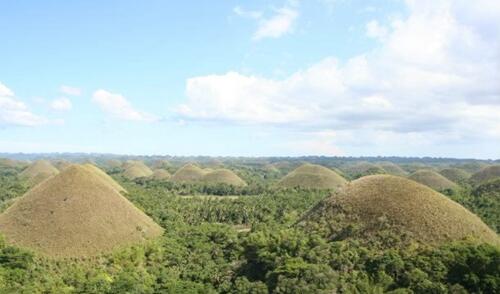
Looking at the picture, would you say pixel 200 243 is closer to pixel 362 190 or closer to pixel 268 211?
pixel 362 190

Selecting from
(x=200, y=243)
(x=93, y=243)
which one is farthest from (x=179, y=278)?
(x=93, y=243)

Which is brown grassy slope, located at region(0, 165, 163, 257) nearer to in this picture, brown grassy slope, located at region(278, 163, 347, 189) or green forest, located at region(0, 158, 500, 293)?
green forest, located at region(0, 158, 500, 293)

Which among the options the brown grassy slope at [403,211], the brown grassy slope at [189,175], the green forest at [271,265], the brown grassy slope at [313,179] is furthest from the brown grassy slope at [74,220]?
Answer: the brown grassy slope at [189,175]

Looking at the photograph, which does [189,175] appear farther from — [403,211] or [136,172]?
[403,211]

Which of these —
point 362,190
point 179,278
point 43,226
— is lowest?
point 179,278

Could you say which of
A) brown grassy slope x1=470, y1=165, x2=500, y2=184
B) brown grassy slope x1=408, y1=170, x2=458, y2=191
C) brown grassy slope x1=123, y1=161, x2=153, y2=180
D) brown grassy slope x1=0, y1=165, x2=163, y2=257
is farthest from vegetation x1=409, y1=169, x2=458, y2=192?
brown grassy slope x1=0, y1=165, x2=163, y2=257

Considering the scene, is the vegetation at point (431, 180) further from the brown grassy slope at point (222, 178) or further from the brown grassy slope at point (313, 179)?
the brown grassy slope at point (222, 178)

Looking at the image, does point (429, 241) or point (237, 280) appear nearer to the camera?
point (237, 280)
